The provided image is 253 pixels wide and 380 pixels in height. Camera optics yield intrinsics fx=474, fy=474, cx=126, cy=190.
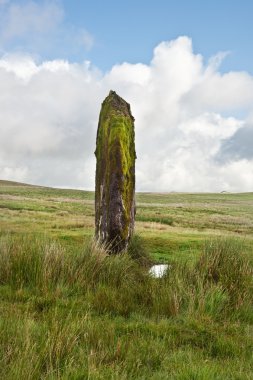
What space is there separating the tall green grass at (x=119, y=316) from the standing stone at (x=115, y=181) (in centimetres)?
150

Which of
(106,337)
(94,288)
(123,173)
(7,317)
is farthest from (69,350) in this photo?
(123,173)

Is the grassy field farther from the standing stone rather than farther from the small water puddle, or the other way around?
the standing stone

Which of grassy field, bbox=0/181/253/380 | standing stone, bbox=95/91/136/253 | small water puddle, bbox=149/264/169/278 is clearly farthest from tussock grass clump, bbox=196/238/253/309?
standing stone, bbox=95/91/136/253

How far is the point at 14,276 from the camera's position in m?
8.80

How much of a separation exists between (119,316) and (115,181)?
5.10 meters

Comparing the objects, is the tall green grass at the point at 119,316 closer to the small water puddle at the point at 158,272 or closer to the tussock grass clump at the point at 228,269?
the tussock grass clump at the point at 228,269

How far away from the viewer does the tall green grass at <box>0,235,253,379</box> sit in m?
5.05

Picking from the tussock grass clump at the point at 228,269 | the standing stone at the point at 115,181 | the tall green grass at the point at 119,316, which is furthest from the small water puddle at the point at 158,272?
the standing stone at the point at 115,181

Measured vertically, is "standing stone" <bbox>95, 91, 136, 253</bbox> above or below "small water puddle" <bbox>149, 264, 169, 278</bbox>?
above

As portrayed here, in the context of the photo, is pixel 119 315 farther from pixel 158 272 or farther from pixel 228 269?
pixel 158 272

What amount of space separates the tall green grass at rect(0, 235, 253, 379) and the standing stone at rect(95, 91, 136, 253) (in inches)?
59.0

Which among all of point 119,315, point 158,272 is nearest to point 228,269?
point 158,272

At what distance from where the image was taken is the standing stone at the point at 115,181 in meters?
11.8

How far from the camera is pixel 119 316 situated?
24.0 feet
